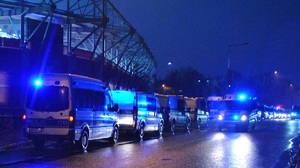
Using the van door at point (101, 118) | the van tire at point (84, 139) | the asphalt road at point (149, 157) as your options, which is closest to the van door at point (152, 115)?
the van door at point (101, 118)

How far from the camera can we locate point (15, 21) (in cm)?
3672

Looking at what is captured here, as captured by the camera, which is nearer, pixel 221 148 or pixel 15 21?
pixel 221 148

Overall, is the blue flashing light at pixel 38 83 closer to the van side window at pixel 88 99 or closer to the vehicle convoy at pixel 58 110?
the vehicle convoy at pixel 58 110

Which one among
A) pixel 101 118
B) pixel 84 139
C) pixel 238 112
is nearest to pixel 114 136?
Answer: pixel 101 118

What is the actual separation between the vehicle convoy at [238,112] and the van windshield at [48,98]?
17.8 meters

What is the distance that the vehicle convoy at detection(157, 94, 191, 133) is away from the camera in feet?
94.7

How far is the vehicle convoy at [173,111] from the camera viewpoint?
28.9 meters

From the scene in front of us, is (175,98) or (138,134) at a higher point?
(175,98)

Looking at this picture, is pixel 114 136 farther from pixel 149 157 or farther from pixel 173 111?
pixel 173 111

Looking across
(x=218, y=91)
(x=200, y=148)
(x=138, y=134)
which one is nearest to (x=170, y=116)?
(x=138, y=134)

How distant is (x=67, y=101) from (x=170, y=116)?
586 inches

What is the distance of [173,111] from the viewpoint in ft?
97.9

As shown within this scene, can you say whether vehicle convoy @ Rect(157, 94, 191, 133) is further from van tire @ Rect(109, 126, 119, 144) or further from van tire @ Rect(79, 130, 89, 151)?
van tire @ Rect(79, 130, 89, 151)

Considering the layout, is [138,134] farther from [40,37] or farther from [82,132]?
[40,37]
